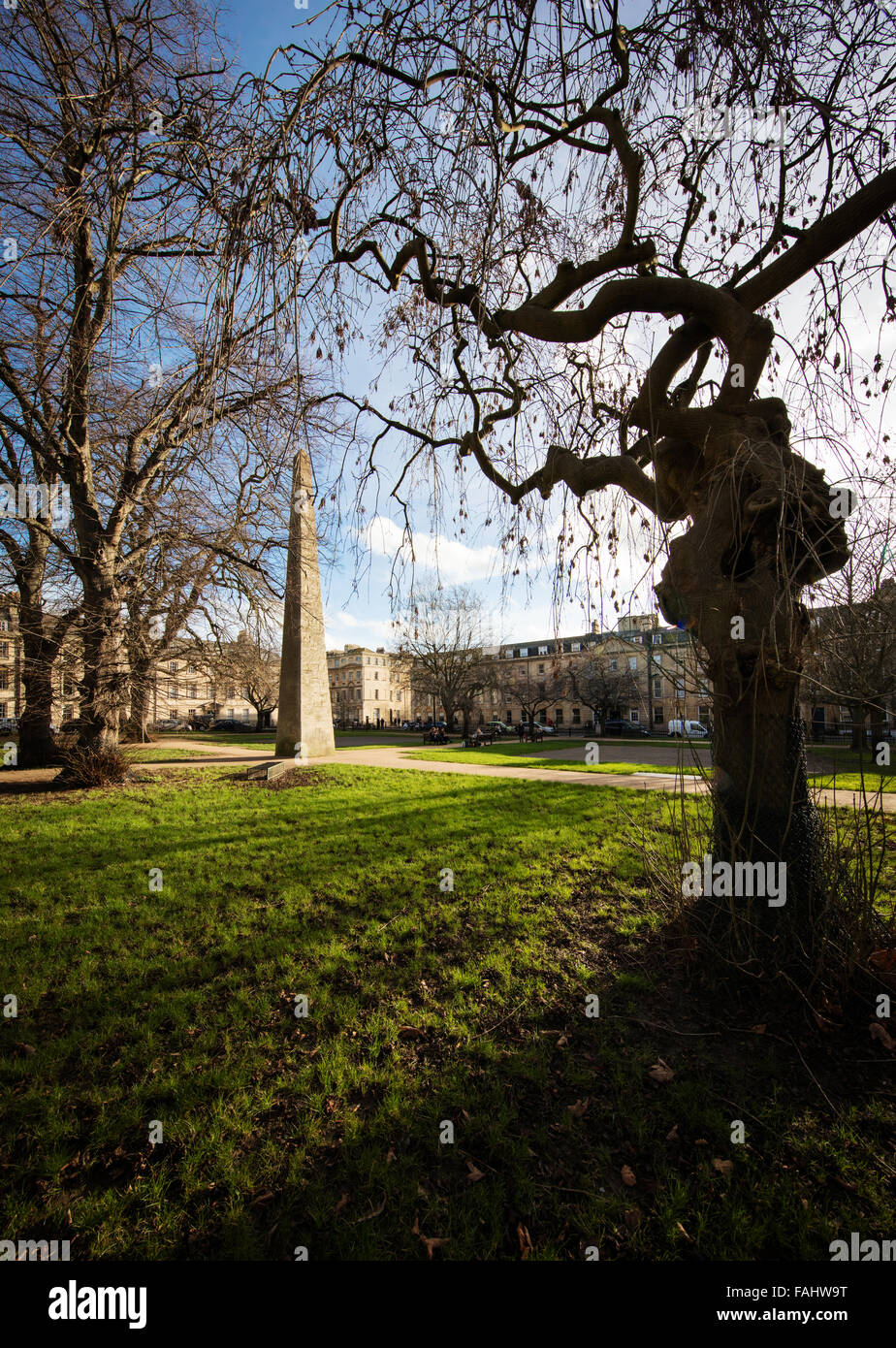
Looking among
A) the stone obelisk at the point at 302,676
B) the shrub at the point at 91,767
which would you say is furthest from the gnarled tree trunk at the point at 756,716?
the stone obelisk at the point at 302,676

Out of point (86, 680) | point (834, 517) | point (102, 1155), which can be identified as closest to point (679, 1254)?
point (102, 1155)

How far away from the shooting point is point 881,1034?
299cm

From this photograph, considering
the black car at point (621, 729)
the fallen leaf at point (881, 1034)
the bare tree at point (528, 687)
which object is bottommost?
the black car at point (621, 729)

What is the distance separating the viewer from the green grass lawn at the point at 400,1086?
2.07 metres

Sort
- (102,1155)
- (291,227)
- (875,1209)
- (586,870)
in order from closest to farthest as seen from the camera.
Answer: (875,1209) → (102,1155) → (291,227) → (586,870)

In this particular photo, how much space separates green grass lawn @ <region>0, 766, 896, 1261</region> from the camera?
2066 mm

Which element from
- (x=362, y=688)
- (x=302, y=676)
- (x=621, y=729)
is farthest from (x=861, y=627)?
(x=362, y=688)

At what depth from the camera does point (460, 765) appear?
15930 millimetres

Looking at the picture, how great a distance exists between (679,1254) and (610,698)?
41110mm

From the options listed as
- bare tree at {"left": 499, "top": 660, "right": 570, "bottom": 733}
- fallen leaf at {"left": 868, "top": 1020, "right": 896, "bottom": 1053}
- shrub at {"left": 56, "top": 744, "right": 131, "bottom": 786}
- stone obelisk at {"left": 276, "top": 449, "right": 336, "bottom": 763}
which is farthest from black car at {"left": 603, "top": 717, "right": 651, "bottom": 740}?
fallen leaf at {"left": 868, "top": 1020, "right": 896, "bottom": 1053}

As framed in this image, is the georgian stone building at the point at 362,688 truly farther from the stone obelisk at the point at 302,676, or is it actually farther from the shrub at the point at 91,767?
the shrub at the point at 91,767

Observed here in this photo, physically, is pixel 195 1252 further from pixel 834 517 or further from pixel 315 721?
pixel 315 721

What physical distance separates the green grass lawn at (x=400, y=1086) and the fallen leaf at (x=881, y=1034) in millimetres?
134

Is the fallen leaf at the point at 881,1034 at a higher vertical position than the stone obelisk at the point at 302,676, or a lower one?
lower
